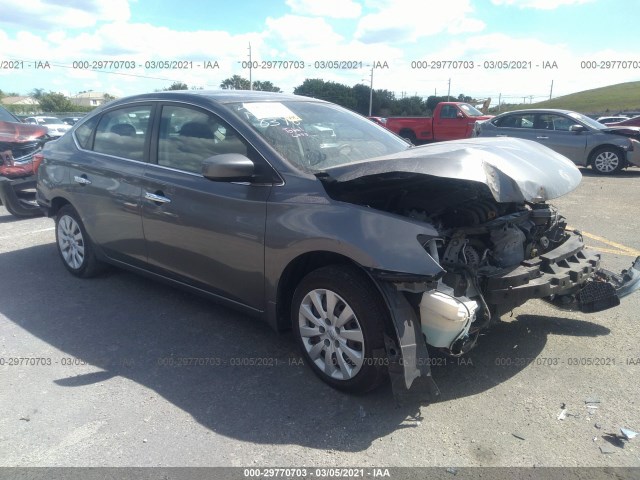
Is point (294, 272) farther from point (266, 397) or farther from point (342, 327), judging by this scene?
point (266, 397)

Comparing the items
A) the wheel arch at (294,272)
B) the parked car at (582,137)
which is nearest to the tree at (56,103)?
the parked car at (582,137)

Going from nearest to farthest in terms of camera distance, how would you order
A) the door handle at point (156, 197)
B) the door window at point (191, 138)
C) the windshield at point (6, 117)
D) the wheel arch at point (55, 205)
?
the door window at point (191, 138)
the door handle at point (156, 197)
the wheel arch at point (55, 205)
the windshield at point (6, 117)

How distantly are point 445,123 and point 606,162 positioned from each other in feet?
22.6

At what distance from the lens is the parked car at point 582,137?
40.3 ft

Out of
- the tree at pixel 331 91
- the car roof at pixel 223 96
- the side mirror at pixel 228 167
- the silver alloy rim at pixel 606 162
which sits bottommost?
the silver alloy rim at pixel 606 162

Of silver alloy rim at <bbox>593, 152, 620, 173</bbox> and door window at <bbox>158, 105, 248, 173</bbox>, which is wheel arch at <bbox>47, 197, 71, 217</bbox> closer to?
door window at <bbox>158, 105, 248, 173</bbox>

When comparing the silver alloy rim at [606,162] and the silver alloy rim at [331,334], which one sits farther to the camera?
the silver alloy rim at [606,162]

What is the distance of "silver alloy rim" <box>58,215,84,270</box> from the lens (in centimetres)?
512

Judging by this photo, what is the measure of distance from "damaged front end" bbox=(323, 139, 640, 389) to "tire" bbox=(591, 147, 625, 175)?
9.88 m

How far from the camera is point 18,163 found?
9031 millimetres

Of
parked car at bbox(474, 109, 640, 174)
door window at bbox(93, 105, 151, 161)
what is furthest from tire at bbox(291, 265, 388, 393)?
parked car at bbox(474, 109, 640, 174)

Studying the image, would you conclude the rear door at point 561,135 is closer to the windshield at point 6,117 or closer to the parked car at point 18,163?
the parked car at point 18,163

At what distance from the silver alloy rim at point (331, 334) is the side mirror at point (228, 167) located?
872 mm

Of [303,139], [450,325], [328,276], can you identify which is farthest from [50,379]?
[450,325]
